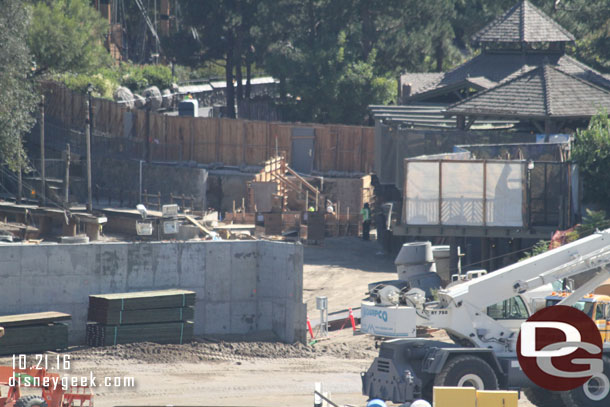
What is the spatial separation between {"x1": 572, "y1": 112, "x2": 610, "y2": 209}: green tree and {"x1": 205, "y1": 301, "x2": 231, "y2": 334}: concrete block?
42.8ft

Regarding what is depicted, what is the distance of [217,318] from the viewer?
28500 mm

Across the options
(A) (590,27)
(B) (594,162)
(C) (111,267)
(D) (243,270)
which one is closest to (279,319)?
(D) (243,270)

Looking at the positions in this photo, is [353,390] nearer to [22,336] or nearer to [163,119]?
[22,336]

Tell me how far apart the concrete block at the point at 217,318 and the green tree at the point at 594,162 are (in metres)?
13.0

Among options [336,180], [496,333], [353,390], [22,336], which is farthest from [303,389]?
[336,180]

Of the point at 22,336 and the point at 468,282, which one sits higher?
the point at 468,282

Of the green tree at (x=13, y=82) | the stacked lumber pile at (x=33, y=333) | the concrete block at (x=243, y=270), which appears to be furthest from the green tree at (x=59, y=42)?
the stacked lumber pile at (x=33, y=333)

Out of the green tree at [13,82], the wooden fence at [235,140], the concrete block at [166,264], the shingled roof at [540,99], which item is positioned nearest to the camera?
the concrete block at [166,264]

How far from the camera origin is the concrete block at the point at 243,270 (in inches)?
1125

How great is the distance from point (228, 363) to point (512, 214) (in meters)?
12.2

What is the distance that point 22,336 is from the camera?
25172 mm

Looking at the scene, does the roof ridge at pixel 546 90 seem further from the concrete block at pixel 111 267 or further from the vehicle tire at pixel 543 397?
the vehicle tire at pixel 543 397

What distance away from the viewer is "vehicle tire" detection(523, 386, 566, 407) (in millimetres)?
21391

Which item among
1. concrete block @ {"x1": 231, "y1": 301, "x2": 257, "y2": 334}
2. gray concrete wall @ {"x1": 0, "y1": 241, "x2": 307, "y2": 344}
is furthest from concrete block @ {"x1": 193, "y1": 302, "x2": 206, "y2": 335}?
concrete block @ {"x1": 231, "y1": 301, "x2": 257, "y2": 334}
